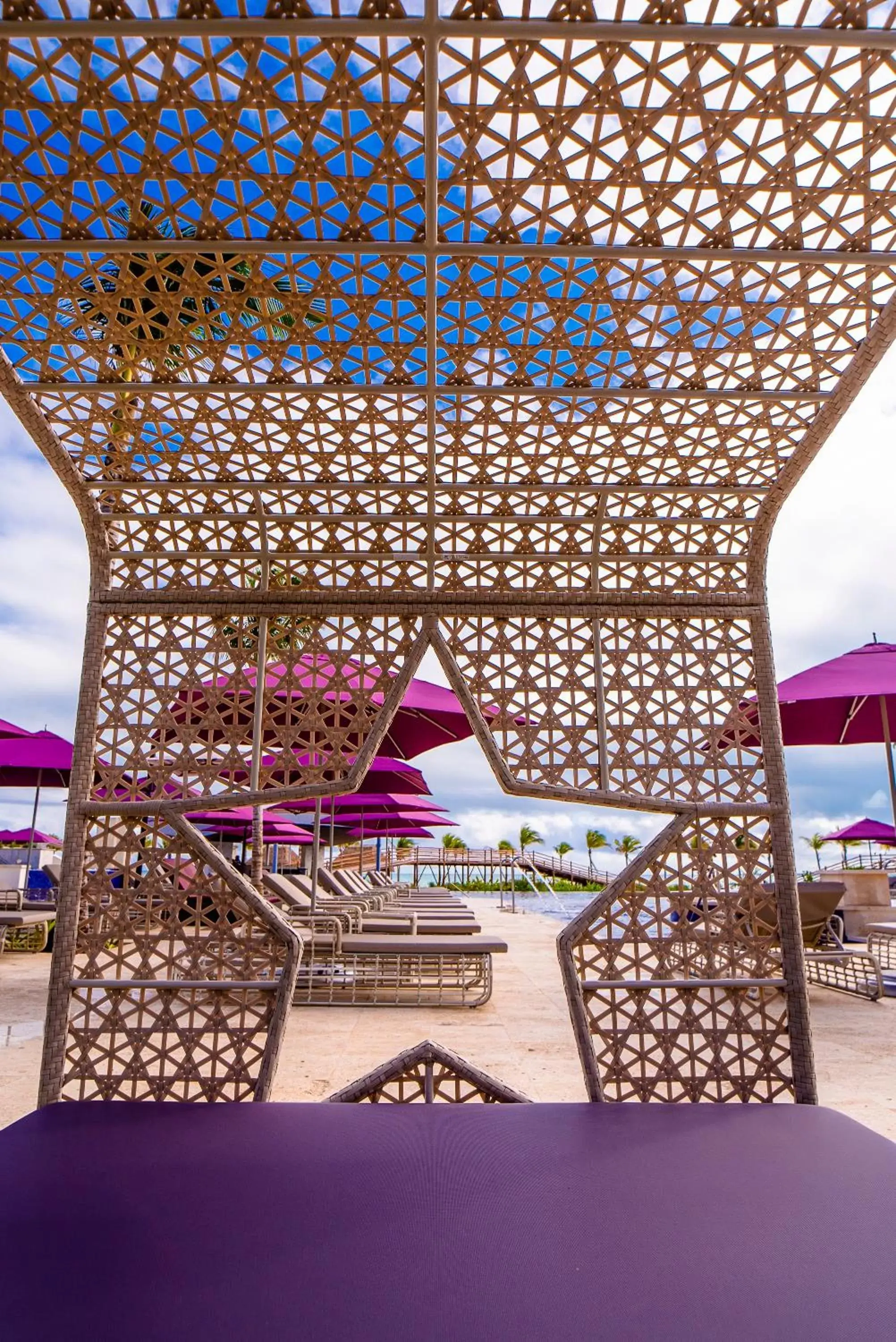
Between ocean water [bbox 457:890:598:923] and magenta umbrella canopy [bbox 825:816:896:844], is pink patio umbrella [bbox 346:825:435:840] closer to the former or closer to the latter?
ocean water [bbox 457:890:598:923]

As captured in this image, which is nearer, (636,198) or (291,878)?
(636,198)

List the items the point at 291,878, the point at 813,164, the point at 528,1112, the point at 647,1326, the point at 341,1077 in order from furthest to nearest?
the point at 291,878 < the point at 341,1077 < the point at 528,1112 < the point at 813,164 < the point at 647,1326

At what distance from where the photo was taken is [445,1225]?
1858 millimetres

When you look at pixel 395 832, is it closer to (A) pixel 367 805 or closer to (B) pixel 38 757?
(A) pixel 367 805

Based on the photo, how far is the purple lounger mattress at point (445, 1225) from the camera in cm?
147

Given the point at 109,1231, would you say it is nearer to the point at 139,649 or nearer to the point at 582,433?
the point at 139,649

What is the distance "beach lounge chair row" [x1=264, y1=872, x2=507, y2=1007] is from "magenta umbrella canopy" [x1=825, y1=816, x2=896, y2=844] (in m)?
14.3

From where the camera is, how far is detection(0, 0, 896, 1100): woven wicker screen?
2.01 m

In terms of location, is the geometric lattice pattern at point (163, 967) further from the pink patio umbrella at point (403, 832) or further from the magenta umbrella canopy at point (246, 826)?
the pink patio umbrella at point (403, 832)

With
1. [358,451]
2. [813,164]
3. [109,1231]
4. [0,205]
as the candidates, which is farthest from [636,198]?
[109,1231]

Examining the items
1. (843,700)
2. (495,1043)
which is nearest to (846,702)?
(843,700)

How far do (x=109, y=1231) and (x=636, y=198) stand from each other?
306 centimetres

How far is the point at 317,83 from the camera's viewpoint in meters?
2.01

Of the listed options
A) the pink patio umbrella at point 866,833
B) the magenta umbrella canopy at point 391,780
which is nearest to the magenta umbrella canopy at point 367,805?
the magenta umbrella canopy at point 391,780
